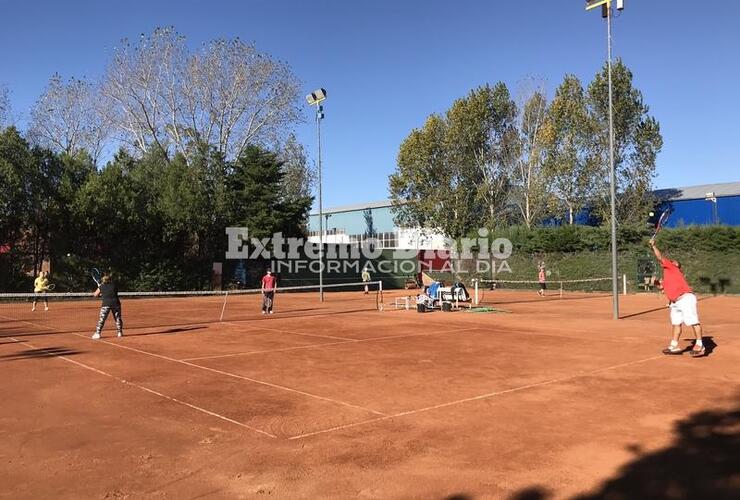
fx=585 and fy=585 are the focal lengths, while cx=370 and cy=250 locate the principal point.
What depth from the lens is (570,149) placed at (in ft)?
132

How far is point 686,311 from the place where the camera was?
1018cm

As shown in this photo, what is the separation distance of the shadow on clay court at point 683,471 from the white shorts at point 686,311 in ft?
15.1

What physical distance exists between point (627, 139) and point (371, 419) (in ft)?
123

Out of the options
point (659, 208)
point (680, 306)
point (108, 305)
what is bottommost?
point (108, 305)

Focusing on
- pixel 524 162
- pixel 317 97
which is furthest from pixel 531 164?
pixel 317 97

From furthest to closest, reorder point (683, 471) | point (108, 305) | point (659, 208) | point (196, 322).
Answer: point (659, 208) < point (196, 322) < point (108, 305) < point (683, 471)

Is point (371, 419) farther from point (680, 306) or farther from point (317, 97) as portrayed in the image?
point (317, 97)

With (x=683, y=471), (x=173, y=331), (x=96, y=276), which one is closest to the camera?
(x=683, y=471)

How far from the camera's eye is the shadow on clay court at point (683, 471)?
4285mm

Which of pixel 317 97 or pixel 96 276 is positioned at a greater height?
pixel 317 97

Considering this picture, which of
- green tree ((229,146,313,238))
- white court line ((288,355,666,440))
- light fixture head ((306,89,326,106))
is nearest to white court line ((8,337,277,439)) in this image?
white court line ((288,355,666,440))

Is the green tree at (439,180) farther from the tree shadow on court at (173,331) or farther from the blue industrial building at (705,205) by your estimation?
the tree shadow on court at (173,331)

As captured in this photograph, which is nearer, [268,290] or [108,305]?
[108,305]

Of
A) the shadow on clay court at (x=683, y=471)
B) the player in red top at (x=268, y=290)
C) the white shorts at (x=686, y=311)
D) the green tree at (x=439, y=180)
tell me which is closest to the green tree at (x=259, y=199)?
the green tree at (x=439, y=180)
